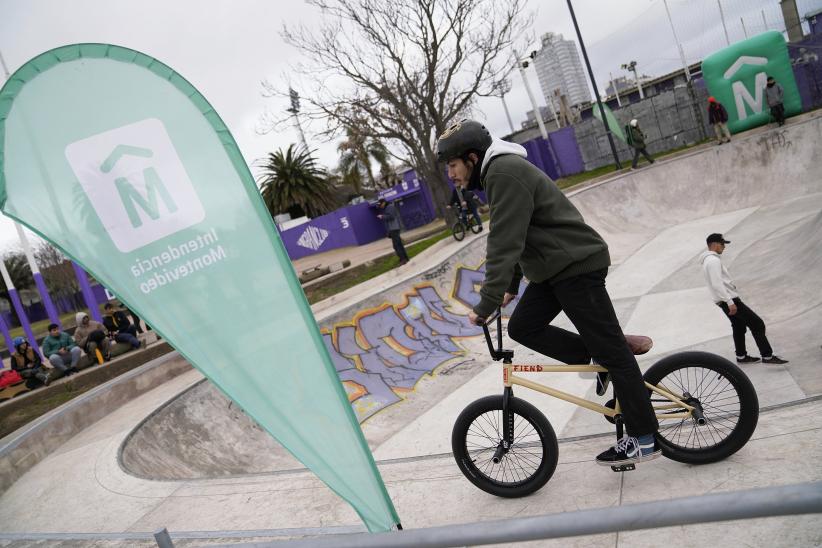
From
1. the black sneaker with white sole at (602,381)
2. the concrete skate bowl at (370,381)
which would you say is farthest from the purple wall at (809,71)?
the black sneaker with white sole at (602,381)

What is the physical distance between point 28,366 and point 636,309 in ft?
40.0

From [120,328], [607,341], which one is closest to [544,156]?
[120,328]

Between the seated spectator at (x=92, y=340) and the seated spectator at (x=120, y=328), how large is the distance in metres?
0.45

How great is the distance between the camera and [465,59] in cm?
1934

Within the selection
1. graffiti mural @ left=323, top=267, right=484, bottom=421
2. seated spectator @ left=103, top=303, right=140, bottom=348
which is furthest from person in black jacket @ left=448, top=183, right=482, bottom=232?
seated spectator @ left=103, top=303, right=140, bottom=348

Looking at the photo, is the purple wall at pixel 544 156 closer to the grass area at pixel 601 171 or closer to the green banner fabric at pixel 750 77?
the grass area at pixel 601 171

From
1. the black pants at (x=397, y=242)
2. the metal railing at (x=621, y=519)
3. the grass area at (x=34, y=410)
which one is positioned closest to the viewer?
the metal railing at (x=621, y=519)

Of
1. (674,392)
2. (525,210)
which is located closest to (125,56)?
(525,210)

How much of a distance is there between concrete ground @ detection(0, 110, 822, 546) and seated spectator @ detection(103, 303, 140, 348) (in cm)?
393

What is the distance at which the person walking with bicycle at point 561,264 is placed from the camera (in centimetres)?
290

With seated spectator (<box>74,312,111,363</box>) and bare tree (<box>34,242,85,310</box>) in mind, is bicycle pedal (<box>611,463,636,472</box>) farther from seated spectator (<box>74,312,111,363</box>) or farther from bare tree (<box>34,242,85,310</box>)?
bare tree (<box>34,242,85,310</box>)

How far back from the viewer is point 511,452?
333 centimetres

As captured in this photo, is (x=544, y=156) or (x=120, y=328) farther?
(x=544, y=156)

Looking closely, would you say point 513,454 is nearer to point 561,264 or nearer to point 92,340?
point 561,264
